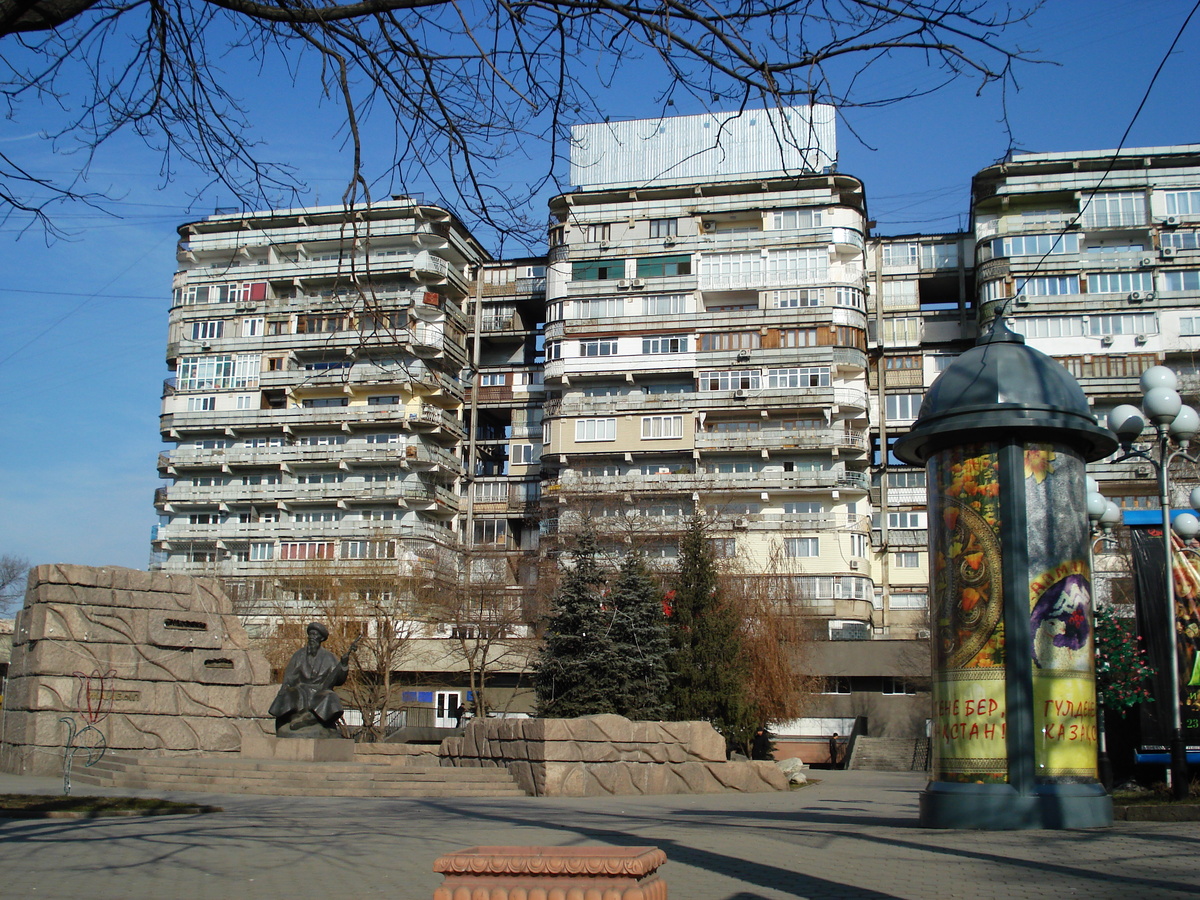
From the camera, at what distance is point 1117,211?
56.9 meters

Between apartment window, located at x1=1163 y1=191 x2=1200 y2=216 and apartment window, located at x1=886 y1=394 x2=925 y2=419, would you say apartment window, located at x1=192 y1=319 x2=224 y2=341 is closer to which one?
apartment window, located at x1=886 y1=394 x2=925 y2=419

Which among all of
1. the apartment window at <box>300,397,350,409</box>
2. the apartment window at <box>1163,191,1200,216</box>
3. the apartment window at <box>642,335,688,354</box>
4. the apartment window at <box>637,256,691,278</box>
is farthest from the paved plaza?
the apartment window at <box>300,397,350,409</box>

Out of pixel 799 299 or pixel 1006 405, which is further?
pixel 799 299

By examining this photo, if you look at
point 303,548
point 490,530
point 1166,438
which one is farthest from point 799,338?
point 1166,438

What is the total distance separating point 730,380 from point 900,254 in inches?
513

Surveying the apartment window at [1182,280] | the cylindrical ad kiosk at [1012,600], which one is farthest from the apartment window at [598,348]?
the cylindrical ad kiosk at [1012,600]

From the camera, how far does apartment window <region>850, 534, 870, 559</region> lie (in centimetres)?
5628

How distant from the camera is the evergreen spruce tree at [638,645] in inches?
1059

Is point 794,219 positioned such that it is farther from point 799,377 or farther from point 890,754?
point 890,754

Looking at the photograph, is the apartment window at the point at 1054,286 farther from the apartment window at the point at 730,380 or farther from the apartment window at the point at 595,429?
the apartment window at the point at 595,429

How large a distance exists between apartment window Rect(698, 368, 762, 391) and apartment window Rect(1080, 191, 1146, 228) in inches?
693

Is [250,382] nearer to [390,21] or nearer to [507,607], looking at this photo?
[507,607]

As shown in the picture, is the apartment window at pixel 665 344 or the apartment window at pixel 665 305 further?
the apartment window at pixel 665 305

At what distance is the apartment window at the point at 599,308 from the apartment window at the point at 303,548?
708 inches
